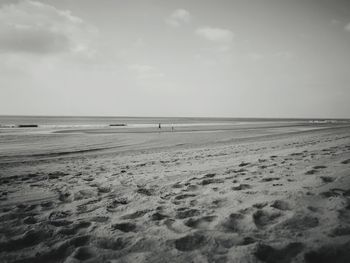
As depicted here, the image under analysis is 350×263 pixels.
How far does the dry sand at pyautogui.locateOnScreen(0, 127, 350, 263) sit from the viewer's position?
247 centimetres

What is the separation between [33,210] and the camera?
4000 millimetres

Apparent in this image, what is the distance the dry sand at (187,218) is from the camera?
2.47 meters

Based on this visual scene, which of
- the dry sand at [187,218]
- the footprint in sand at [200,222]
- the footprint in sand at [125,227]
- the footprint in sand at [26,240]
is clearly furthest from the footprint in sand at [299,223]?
the footprint in sand at [26,240]

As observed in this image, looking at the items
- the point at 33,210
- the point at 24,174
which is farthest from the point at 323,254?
the point at 24,174

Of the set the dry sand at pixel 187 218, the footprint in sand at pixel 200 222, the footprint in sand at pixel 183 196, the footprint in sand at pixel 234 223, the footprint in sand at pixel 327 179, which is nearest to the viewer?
the dry sand at pixel 187 218

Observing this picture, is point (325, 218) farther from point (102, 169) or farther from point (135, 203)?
point (102, 169)

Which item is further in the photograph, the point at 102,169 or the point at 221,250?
the point at 102,169

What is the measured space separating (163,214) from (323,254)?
2.12 m

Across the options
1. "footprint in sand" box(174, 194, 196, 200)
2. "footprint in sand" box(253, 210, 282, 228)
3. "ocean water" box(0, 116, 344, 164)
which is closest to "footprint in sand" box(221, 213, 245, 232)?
"footprint in sand" box(253, 210, 282, 228)

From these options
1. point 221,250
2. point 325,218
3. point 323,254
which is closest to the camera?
point 323,254

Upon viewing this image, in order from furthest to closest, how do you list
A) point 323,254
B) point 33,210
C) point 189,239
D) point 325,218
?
point 33,210, point 325,218, point 189,239, point 323,254

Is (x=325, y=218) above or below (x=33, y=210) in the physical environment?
above

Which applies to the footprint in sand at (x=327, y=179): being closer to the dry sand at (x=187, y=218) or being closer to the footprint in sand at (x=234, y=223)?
the dry sand at (x=187, y=218)

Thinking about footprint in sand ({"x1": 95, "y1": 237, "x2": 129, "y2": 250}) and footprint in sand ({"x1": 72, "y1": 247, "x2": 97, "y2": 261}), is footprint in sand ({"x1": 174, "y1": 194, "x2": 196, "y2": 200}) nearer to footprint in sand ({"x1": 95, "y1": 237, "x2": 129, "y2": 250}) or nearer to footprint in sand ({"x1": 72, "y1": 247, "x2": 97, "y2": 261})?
footprint in sand ({"x1": 95, "y1": 237, "x2": 129, "y2": 250})
